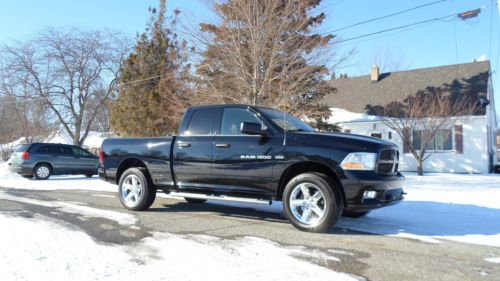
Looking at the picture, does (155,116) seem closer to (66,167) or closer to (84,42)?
(66,167)

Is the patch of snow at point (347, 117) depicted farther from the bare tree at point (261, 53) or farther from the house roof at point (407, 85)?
the bare tree at point (261, 53)

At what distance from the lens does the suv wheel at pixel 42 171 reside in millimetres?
16219

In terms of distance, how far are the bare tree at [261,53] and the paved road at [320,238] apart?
6.76 m

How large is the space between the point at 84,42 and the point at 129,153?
2530 cm

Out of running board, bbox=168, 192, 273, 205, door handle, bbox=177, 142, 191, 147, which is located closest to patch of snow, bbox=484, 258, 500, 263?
running board, bbox=168, 192, 273, 205

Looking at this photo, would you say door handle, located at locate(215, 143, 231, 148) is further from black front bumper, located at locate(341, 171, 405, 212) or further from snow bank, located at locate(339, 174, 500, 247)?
snow bank, located at locate(339, 174, 500, 247)

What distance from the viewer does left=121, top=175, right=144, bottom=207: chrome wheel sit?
7.64m

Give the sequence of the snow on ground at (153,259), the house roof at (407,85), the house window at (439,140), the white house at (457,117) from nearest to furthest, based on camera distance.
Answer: the snow on ground at (153,259)
the white house at (457,117)
the house window at (439,140)
the house roof at (407,85)

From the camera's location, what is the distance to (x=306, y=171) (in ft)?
19.6

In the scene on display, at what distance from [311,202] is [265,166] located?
0.87 metres

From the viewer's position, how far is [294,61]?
13961 millimetres

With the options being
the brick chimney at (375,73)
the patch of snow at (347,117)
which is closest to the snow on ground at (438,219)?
the patch of snow at (347,117)

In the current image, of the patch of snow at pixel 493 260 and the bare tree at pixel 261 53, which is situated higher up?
the bare tree at pixel 261 53

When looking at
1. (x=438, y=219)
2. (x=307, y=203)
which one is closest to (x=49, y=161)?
(x=307, y=203)
